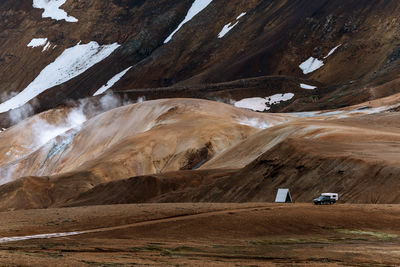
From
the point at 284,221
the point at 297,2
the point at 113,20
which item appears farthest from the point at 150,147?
the point at 113,20

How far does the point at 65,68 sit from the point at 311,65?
239 feet

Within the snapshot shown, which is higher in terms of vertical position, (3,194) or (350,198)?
(3,194)

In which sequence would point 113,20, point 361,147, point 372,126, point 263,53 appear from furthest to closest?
point 113,20
point 263,53
point 372,126
point 361,147

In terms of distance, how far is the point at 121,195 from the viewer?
2421 inches

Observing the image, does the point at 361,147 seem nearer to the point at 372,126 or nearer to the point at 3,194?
the point at 372,126

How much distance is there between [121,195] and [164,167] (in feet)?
62.2

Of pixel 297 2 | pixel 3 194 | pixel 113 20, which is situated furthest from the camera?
pixel 113 20

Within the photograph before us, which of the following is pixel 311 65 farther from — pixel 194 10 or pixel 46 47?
pixel 46 47

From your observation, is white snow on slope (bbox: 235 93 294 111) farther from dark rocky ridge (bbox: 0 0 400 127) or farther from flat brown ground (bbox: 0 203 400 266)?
flat brown ground (bbox: 0 203 400 266)

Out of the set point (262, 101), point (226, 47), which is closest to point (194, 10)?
point (226, 47)

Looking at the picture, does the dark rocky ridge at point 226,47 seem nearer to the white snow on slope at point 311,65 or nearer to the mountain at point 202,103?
the mountain at point 202,103

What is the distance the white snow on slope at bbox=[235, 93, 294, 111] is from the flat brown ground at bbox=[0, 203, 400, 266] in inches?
3224

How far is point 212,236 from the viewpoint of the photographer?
29.6 metres

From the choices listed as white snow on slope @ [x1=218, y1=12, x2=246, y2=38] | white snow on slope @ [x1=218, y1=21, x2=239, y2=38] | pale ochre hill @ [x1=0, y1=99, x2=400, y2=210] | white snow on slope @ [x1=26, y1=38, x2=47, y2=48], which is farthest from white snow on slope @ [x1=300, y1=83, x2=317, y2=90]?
white snow on slope @ [x1=26, y1=38, x2=47, y2=48]
